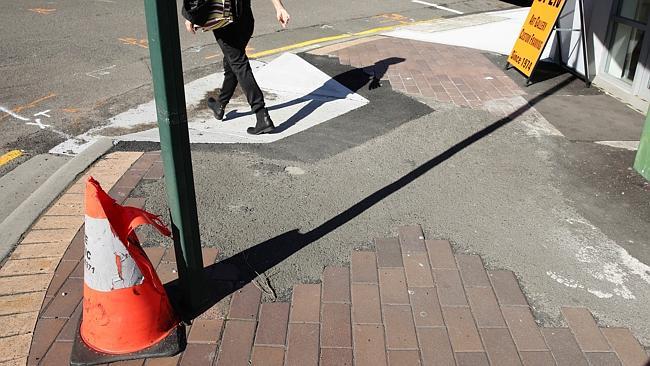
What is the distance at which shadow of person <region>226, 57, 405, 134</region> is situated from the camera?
226 inches

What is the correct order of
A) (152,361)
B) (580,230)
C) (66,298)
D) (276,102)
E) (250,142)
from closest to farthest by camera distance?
(152,361) → (66,298) → (580,230) → (250,142) → (276,102)

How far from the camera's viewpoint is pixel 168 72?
99.0 inches

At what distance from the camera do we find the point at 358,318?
3008 millimetres

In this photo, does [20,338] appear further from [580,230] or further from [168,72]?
[580,230]

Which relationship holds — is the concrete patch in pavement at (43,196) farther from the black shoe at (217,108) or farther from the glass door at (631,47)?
the glass door at (631,47)

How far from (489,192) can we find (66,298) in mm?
2977

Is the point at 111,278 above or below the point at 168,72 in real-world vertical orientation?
below

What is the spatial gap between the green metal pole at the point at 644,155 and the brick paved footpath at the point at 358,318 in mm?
1972

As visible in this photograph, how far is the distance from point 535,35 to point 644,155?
9.67 feet

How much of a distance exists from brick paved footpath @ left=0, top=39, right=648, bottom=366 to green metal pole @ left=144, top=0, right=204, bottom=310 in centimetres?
27

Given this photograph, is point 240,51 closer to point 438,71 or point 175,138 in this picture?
point 175,138

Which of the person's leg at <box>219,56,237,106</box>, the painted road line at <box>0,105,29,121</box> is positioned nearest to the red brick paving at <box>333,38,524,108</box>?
the person's leg at <box>219,56,237,106</box>

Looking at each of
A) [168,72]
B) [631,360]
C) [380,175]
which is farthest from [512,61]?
[168,72]

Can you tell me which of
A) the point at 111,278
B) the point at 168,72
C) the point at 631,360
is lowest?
the point at 631,360
